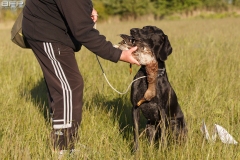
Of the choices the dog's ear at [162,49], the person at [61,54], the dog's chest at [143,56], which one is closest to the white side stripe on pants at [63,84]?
the person at [61,54]

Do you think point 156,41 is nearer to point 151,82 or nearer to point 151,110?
point 151,82

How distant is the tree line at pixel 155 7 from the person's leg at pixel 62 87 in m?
28.6

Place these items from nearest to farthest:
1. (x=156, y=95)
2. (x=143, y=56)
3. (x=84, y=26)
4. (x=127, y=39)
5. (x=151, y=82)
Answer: (x=84, y=26), (x=143, y=56), (x=127, y=39), (x=151, y=82), (x=156, y=95)

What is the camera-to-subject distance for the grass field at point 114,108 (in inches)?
108

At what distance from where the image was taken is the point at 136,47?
9.78 feet

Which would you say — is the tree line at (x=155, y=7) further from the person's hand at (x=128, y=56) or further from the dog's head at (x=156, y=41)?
the person's hand at (x=128, y=56)

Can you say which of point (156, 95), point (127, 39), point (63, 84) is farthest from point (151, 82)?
point (63, 84)

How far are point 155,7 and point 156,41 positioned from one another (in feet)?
107

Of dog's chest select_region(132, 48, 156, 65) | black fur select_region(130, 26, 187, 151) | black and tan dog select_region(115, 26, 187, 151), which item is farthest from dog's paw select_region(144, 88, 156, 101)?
dog's chest select_region(132, 48, 156, 65)

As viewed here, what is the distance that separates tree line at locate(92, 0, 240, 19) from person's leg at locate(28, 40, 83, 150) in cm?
2864

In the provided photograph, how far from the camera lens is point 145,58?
303 cm

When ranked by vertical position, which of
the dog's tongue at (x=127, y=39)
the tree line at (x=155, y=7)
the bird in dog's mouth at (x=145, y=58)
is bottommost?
the bird in dog's mouth at (x=145, y=58)

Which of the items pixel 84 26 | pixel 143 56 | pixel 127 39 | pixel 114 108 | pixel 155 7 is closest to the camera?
pixel 84 26

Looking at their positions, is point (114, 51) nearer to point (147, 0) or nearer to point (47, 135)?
point (47, 135)
